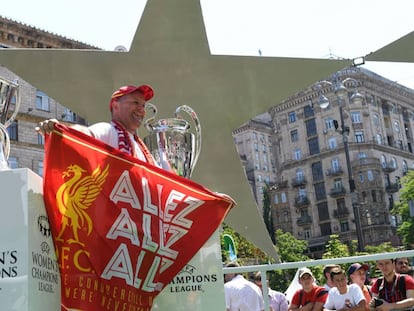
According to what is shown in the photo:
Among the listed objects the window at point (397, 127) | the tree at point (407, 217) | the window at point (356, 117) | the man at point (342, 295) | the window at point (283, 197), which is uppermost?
the window at point (356, 117)

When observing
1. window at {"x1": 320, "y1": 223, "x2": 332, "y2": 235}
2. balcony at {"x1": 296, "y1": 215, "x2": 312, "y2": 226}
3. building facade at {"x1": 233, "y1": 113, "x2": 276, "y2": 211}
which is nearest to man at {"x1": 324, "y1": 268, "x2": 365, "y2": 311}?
window at {"x1": 320, "y1": 223, "x2": 332, "y2": 235}

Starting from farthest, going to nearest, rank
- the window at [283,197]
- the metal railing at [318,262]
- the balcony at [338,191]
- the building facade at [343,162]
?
the window at [283,197], the balcony at [338,191], the building facade at [343,162], the metal railing at [318,262]

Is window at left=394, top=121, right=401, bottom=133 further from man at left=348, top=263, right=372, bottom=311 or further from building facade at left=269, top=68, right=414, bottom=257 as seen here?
man at left=348, top=263, right=372, bottom=311

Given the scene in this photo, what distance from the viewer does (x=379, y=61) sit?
569 centimetres

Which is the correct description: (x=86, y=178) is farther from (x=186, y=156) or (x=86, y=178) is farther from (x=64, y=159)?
(x=186, y=156)

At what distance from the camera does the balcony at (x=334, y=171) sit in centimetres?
5797

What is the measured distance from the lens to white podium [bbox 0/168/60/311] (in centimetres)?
239

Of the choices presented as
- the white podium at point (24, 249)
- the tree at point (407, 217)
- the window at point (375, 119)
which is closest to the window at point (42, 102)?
the tree at point (407, 217)

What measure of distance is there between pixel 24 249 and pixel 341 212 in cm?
5691

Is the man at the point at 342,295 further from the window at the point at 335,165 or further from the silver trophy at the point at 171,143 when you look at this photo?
the window at the point at 335,165

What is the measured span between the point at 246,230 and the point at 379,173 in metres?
54.6

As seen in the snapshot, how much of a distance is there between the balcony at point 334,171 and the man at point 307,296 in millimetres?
53770

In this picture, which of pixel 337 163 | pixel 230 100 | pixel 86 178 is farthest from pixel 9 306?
pixel 337 163

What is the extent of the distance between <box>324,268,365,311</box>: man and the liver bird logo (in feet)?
10.2
